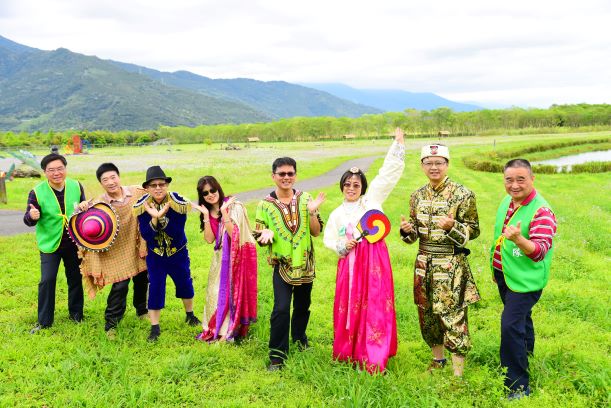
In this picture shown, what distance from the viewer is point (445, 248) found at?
14.3 feet

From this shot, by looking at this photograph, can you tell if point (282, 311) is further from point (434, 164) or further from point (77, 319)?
point (77, 319)

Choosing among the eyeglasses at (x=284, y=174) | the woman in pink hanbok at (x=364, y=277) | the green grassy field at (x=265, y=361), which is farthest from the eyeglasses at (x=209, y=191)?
the green grassy field at (x=265, y=361)

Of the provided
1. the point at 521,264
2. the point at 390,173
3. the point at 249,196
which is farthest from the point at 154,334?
the point at 249,196

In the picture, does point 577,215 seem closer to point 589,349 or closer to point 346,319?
point 589,349

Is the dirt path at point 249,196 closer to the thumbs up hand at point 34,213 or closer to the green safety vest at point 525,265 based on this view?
the thumbs up hand at point 34,213

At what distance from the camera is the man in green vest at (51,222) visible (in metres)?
5.59

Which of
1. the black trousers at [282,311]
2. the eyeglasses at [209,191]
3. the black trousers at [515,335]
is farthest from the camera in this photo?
the eyeglasses at [209,191]

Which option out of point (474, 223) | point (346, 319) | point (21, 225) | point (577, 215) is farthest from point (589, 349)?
point (21, 225)

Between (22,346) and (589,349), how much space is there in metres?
6.90

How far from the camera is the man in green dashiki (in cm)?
475

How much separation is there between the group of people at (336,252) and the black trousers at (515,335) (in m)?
0.01

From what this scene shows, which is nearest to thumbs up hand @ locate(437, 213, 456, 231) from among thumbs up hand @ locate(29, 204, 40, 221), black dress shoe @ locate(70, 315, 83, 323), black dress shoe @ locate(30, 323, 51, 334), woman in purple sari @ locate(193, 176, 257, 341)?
woman in purple sari @ locate(193, 176, 257, 341)

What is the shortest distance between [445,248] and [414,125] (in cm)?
11482

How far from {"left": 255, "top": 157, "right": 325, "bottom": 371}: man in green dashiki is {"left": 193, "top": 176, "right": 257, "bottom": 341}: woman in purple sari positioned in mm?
677
